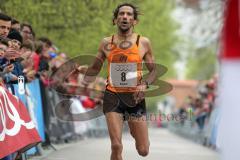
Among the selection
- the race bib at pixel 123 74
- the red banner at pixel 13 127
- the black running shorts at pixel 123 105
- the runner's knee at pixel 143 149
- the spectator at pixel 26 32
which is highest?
the spectator at pixel 26 32

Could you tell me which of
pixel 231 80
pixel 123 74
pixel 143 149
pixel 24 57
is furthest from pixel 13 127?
pixel 231 80

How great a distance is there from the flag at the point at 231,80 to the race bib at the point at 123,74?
10.9 ft

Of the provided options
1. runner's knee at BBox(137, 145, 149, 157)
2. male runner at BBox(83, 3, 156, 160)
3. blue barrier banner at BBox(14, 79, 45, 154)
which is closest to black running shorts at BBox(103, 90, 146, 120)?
male runner at BBox(83, 3, 156, 160)

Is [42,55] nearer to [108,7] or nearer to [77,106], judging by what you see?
[108,7]

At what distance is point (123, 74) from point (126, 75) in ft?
0.16

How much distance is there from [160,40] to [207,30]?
9.34 metres

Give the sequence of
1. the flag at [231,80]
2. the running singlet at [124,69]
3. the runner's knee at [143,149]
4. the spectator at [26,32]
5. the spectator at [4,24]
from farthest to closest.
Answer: the spectator at [26,32], the spectator at [4,24], the running singlet at [124,69], the runner's knee at [143,149], the flag at [231,80]

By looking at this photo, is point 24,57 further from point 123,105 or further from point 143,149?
point 143,149

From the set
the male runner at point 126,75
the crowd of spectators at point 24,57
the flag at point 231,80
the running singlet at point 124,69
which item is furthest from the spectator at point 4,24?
the flag at point 231,80

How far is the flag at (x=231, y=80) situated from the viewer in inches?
270

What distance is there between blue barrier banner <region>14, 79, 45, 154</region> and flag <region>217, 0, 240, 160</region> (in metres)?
6.87

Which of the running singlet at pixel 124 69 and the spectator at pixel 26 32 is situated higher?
the spectator at pixel 26 32

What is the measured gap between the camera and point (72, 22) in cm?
1912

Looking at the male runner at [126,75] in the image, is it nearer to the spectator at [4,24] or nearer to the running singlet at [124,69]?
the running singlet at [124,69]
